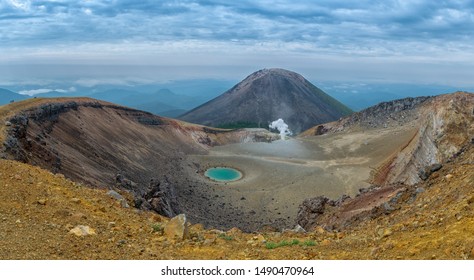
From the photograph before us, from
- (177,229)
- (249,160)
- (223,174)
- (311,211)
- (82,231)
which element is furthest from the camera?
(249,160)

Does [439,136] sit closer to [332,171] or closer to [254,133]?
[332,171]

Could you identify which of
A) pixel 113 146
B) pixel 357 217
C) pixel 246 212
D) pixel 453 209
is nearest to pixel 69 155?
pixel 113 146

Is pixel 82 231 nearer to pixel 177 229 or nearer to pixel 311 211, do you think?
pixel 177 229

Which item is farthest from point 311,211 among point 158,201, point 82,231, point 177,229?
point 82,231

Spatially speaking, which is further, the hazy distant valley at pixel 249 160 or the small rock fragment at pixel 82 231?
the hazy distant valley at pixel 249 160

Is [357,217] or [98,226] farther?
[357,217]

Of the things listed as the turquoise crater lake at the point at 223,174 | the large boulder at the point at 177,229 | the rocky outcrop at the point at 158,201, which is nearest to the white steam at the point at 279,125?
the turquoise crater lake at the point at 223,174

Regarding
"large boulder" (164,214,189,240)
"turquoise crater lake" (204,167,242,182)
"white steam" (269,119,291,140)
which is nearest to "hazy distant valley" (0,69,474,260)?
"large boulder" (164,214,189,240)

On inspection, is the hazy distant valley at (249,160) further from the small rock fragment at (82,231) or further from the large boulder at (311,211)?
the small rock fragment at (82,231)

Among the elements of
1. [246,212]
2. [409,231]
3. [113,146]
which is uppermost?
[409,231]
